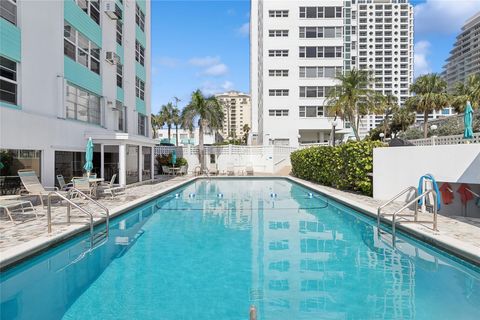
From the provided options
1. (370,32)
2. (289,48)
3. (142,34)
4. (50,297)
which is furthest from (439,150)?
(370,32)

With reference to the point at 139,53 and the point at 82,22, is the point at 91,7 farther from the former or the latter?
the point at 139,53

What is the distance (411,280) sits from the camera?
5.73m

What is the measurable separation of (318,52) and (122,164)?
33237 millimetres

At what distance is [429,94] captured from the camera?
3975 centimetres

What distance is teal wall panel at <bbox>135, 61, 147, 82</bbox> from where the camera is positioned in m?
25.1

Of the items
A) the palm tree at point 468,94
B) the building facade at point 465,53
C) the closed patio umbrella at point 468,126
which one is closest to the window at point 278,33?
the palm tree at point 468,94

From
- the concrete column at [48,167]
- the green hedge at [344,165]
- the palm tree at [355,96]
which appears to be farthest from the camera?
the palm tree at [355,96]

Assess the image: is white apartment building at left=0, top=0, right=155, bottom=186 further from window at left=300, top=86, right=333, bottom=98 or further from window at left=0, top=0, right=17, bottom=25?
window at left=300, top=86, right=333, bottom=98

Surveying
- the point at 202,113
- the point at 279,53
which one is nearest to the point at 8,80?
the point at 202,113

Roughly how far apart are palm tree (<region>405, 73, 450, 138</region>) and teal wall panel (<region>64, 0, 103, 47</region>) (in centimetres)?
3632

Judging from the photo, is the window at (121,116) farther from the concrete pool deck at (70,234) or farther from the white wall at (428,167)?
the white wall at (428,167)

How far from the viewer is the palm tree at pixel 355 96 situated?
29656 millimetres

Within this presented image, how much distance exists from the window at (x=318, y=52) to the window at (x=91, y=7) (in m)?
29.1

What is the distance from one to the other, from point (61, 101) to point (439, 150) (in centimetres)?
1500
